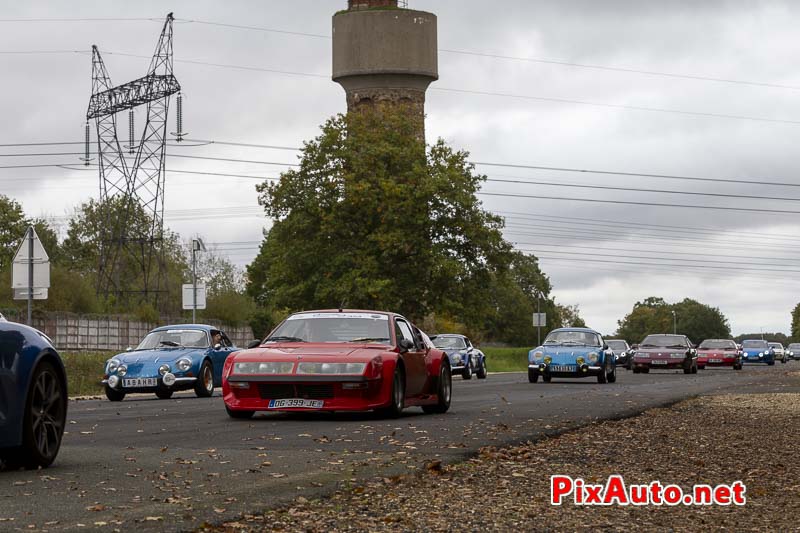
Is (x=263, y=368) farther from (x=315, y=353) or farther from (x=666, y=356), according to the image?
(x=666, y=356)

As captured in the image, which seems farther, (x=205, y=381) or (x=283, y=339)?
(x=205, y=381)

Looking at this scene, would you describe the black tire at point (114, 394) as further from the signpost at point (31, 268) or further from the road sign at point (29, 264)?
the road sign at point (29, 264)

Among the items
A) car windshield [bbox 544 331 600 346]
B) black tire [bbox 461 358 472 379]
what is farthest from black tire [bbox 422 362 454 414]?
black tire [bbox 461 358 472 379]

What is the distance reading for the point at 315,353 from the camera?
17.8 meters

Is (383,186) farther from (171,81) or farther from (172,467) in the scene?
(172,467)

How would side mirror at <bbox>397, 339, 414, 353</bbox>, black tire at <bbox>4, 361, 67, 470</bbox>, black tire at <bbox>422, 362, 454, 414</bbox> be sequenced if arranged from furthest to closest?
black tire at <bbox>422, 362, 454, 414</bbox> → side mirror at <bbox>397, 339, 414, 353</bbox> → black tire at <bbox>4, 361, 67, 470</bbox>

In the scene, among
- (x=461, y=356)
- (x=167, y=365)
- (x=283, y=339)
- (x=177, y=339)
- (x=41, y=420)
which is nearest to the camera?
(x=41, y=420)

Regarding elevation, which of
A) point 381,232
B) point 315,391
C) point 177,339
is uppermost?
point 381,232

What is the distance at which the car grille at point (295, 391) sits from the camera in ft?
57.7

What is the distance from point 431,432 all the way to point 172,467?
15.4 ft

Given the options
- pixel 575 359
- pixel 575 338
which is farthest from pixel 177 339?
pixel 575 338

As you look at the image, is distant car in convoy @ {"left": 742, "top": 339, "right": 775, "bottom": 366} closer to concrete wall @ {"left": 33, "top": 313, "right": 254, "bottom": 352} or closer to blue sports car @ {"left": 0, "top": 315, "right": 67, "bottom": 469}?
concrete wall @ {"left": 33, "top": 313, "right": 254, "bottom": 352}

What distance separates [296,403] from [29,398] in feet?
23.1

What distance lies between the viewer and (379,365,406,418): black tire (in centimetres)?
1786
